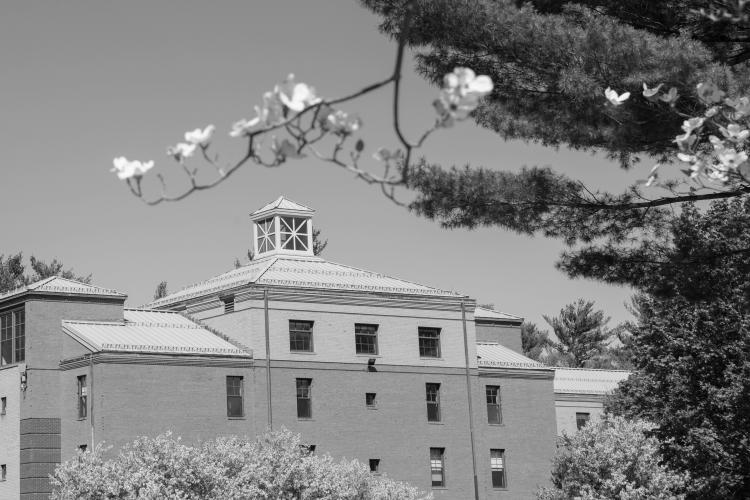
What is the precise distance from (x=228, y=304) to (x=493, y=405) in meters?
13.0

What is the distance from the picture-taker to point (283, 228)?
5719cm

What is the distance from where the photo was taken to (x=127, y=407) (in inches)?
1811

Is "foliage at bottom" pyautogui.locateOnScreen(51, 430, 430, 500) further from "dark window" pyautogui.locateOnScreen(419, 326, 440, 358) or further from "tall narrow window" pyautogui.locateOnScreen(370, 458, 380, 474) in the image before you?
"dark window" pyautogui.locateOnScreen(419, 326, 440, 358)

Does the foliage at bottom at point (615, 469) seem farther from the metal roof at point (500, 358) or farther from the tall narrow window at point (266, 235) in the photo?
the tall narrow window at point (266, 235)

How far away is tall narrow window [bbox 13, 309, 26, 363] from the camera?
159 feet

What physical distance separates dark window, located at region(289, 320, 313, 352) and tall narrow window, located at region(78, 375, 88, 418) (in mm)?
8624

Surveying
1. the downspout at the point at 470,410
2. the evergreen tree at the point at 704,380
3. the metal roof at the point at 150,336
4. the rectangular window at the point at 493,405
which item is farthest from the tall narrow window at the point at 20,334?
the evergreen tree at the point at 704,380

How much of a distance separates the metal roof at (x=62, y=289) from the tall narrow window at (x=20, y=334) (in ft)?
2.77

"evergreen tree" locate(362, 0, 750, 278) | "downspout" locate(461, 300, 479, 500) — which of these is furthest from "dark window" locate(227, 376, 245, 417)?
"evergreen tree" locate(362, 0, 750, 278)

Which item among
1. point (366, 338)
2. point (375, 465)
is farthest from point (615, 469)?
point (366, 338)

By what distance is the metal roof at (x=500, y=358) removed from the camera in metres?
57.0

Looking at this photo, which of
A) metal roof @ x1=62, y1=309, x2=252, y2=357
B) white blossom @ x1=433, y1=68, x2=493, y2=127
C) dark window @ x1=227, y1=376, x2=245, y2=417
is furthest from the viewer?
dark window @ x1=227, y1=376, x2=245, y2=417

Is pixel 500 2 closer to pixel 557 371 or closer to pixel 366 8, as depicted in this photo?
pixel 366 8

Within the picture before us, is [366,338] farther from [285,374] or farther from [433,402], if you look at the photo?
[285,374]
